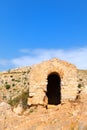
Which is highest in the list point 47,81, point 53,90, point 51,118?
point 47,81

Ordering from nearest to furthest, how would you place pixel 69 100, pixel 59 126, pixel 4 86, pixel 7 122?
pixel 59 126 < pixel 7 122 < pixel 69 100 < pixel 4 86

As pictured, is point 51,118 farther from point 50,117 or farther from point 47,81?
point 47,81

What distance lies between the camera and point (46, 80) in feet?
77.9

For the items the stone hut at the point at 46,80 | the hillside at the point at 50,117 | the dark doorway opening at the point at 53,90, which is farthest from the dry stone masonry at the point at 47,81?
the dark doorway opening at the point at 53,90

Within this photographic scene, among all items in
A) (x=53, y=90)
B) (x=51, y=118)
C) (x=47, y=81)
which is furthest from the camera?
(x=53, y=90)

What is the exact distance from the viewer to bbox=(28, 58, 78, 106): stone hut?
23.3m

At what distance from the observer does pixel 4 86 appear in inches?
2069

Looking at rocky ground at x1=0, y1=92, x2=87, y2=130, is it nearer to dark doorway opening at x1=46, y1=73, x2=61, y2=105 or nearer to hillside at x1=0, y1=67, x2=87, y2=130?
hillside at x1=0, y1=67, x2=87, y2=130

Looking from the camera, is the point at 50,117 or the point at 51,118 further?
the point at 50,117

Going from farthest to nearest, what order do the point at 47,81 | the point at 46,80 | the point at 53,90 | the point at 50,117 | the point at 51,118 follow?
1. the point at 53,90
2. the point at 47,81
3. the point at 46,80
4. the point at 50,117
5. the point at 51,118

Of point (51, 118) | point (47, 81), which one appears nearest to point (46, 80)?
point (47, 81)

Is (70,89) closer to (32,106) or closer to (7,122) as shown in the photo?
(32,106)

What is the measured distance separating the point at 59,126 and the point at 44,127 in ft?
2.80

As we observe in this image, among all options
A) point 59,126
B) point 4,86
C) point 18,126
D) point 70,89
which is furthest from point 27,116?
point 4,86
